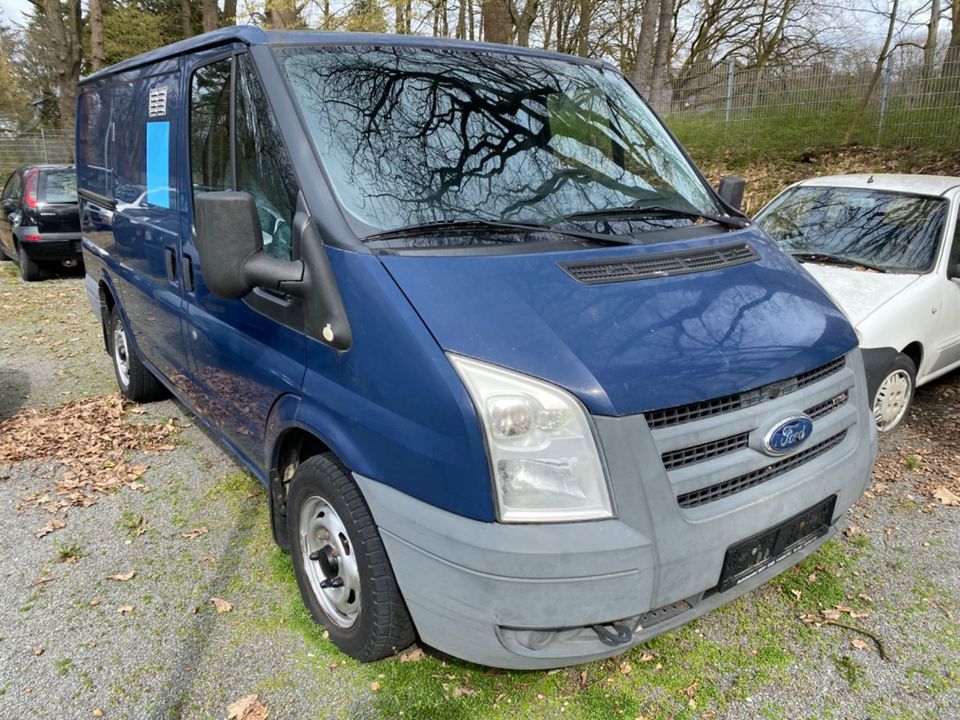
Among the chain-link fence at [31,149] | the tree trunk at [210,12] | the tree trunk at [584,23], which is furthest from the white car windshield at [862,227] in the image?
the chain-link fence at [31,149]

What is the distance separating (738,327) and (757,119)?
41.4 feet

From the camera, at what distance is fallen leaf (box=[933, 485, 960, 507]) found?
4.13 meters

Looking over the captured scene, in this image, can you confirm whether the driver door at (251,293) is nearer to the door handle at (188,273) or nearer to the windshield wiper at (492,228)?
the door handle at (188,273)

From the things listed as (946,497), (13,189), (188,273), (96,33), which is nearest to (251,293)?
(188,273)

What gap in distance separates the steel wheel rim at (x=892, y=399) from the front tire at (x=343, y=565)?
366cm

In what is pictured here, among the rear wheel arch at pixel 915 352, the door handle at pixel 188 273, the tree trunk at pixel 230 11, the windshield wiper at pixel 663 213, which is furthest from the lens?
the tree trunk at pixel 230 11

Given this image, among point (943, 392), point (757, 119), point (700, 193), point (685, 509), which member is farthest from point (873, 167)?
point (685, 509)

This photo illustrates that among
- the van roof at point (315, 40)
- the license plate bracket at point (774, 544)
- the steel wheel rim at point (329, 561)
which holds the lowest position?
the steel wheel rim at point (329, 561)

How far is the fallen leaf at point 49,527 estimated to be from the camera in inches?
151

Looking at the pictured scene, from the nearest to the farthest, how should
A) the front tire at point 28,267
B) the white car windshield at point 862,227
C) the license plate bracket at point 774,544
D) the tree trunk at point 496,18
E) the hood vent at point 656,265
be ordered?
the license plate bracket at point 774,544
the hood vent at point 656,265
the white car windshield at point 862,227
the tree trunk at point 496,18
the front tire at point 28,267

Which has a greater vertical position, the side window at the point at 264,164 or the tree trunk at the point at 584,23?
the tree trunk at the point at 584,23

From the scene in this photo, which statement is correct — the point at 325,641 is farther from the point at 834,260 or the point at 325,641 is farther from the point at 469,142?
the point at 834,260

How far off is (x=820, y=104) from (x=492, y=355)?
503 inches

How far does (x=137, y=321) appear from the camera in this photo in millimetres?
4844
